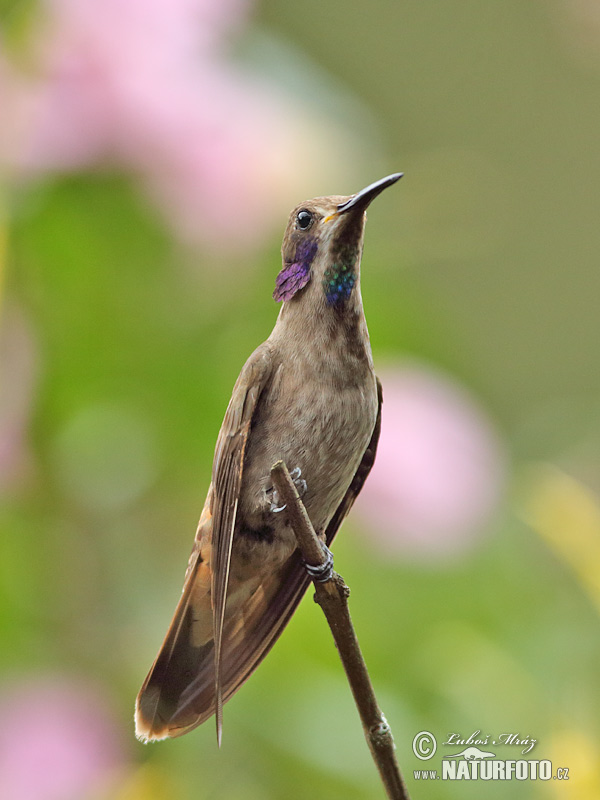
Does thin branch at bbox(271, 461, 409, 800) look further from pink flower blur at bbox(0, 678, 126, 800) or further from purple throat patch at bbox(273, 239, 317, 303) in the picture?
pink flower blur at bbox(0, 678, 126, 800)

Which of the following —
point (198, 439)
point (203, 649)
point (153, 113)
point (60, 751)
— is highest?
point (153, 113)

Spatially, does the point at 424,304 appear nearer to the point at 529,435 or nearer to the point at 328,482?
the point at 529,435

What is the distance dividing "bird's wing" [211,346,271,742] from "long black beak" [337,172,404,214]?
0.24ft

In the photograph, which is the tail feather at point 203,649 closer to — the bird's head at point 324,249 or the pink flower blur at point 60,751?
the bird's head at point 324,249

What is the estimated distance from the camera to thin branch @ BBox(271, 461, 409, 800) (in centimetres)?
35

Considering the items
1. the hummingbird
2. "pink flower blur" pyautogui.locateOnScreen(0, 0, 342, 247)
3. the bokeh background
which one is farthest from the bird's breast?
"pink flower blur" pyautogui.locateOnScreen(0, 0, 342, 247)

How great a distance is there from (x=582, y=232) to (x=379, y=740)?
291cm

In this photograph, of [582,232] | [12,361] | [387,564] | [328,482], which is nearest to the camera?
[328,482]

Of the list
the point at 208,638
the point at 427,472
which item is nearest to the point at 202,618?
the point at 208,638

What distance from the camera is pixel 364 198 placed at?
381 mm

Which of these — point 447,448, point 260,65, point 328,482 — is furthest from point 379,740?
point 260,65

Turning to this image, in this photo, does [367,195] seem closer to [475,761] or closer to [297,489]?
[297,489]

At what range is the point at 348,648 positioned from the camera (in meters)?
0.35

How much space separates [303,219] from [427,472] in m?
0.50
